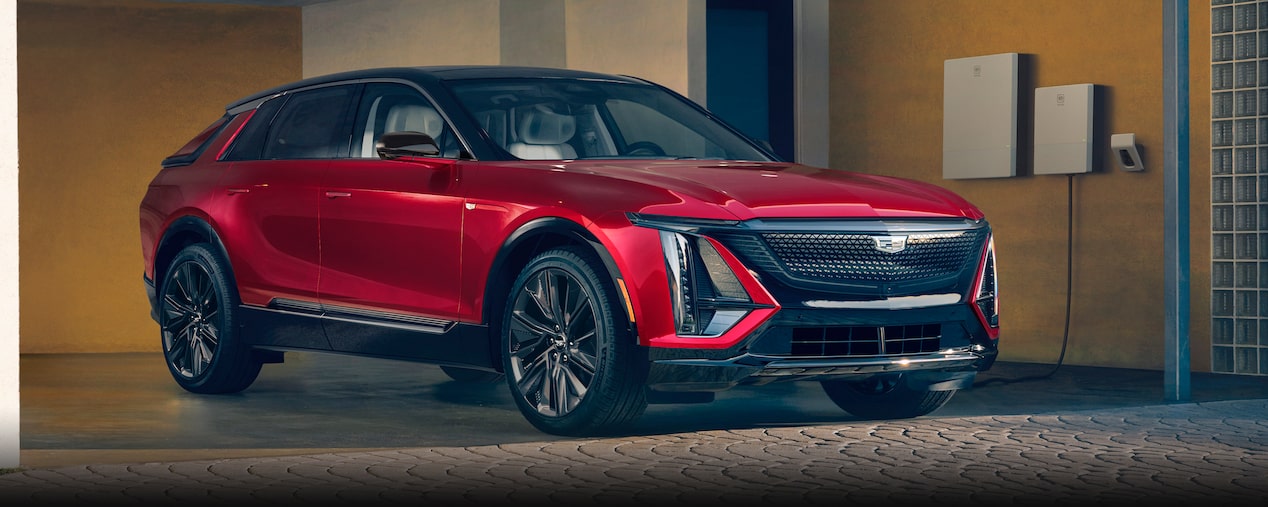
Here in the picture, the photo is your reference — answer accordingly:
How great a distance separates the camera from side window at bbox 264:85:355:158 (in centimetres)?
942

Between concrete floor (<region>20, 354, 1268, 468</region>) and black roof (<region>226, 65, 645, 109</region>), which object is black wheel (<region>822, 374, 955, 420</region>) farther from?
black roof (<region>226, 65, 645, 109</region>)

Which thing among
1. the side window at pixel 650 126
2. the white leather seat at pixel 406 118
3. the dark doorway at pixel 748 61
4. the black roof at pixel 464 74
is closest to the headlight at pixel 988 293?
the black roof at pixel 464 74

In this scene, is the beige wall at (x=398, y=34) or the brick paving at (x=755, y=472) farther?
the beige wall at (x=398, y=34)

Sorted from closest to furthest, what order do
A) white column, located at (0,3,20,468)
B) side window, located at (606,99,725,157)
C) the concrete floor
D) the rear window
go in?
white column, located at (0,3,20,468) < the concrete floor < the rear window < side window, located at (606,99,725,157)

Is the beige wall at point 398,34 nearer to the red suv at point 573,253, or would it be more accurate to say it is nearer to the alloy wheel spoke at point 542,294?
the red suv at point 573,253

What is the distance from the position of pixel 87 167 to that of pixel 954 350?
29.3ft

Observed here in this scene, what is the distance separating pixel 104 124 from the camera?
14945 mm

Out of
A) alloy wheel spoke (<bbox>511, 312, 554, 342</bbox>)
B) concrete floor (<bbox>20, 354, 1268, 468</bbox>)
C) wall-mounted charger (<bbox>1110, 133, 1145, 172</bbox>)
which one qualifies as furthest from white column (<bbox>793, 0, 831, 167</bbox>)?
alloy wheel spoke (<bbox>511, 312, 554, 342</bbox>)

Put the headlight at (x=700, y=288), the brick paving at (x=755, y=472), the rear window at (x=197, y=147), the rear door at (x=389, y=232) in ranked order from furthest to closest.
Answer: the rear window at (x=197, y=147) < the rear door at (x=389, y=232) < the headlight at (x=700, y=288) < the brick paving at (x=755, y=472)

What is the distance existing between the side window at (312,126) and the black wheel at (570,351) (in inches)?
69.2

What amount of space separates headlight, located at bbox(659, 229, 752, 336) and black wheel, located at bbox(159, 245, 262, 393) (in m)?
3.34

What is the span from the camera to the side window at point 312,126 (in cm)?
942

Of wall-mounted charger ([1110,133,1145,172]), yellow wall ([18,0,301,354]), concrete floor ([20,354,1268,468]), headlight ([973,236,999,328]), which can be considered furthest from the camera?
yellow wall ([18,0,301,354])

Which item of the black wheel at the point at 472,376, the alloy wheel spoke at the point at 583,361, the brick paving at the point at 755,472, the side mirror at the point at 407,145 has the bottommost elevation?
the brick paving at the point at 755,472
